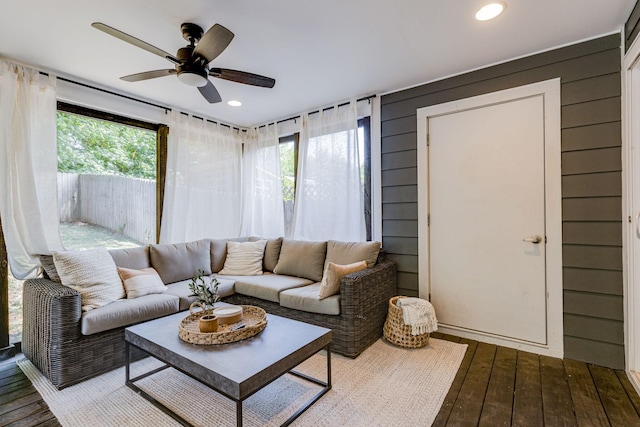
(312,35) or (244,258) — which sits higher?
(312,35)

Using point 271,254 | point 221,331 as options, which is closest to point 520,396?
point 221,331

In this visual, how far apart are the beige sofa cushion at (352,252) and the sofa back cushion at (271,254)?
0.73 meters

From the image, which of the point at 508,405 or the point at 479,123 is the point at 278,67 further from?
the point at 508,405

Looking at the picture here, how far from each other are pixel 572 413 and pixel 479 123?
225cm

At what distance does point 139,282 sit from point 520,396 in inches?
118

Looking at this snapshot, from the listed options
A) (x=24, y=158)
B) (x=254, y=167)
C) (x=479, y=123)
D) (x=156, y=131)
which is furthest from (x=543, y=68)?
(x=24, y=158)

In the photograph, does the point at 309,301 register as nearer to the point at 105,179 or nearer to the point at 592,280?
the point at 592,280

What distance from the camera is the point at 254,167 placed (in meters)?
4.42

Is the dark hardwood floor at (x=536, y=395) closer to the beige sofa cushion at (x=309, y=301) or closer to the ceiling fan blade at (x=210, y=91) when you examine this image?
the beige sofa cushion at (x=309, y=301)

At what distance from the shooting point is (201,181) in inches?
156

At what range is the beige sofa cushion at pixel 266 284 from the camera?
2918 millimetres

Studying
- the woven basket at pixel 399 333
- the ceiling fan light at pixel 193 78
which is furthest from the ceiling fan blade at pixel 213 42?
the woven basket at pixel 399 333

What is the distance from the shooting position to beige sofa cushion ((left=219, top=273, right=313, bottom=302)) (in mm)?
2918

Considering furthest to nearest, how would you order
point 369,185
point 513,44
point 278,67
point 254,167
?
point 254,167 < point 369,185 < point 278,67 < point 513,44
